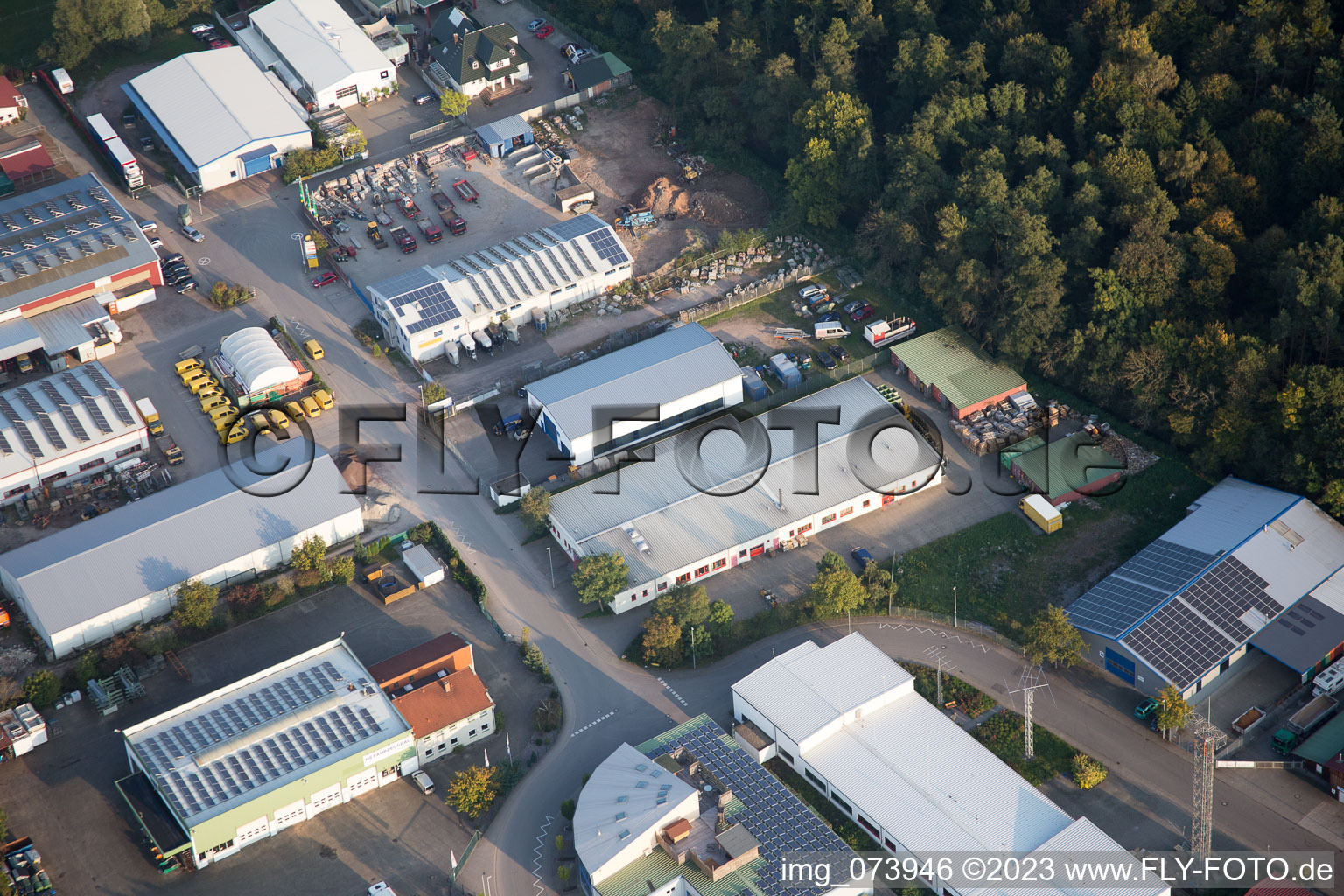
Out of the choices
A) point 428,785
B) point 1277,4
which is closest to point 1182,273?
point 1277,4

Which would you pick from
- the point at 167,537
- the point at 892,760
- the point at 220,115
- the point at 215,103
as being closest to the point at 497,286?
the point at 167,537

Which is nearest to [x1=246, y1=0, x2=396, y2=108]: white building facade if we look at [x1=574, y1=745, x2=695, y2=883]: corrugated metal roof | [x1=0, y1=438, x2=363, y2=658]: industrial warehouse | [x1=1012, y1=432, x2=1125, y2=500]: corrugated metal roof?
[x1=0, y1=438, x2=363, y2=658]: industrial warehouse

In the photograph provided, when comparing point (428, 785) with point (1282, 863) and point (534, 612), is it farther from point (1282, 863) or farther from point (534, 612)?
point (1282, 863)

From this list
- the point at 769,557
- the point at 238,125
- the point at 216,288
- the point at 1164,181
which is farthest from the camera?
the point at 238,125

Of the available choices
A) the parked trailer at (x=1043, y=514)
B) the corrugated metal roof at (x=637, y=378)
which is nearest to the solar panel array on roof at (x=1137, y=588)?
the parked trailer at (x=1043, y=514)

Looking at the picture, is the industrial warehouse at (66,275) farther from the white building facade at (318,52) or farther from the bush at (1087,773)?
the bush at (1087,773)

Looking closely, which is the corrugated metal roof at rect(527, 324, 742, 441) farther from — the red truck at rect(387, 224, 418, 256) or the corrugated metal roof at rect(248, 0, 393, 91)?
the corrugated metal roof at rect(248, 0, 393, 91)
